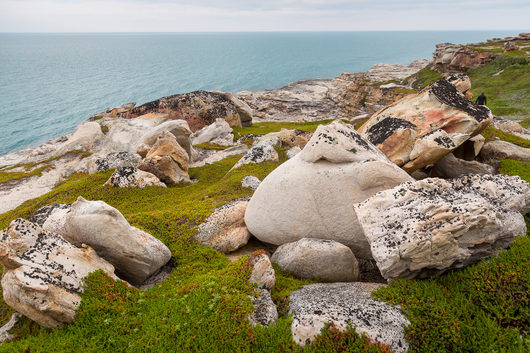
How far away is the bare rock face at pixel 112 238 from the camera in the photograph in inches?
441

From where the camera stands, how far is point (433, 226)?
932cm

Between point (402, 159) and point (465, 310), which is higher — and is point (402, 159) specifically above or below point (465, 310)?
above

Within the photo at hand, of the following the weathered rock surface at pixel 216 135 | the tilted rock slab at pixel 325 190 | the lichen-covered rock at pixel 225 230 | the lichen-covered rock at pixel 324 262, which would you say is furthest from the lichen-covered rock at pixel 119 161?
the lichen-covered rock at pixel 324 262

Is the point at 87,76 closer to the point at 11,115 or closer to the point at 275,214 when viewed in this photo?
the point at 11,115

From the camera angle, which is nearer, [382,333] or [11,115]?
[382,333]

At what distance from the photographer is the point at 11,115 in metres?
100

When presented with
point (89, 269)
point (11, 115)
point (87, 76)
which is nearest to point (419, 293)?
point (89, 269)

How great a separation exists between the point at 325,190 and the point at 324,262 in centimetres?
307

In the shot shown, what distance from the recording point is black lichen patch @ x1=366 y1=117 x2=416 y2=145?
17188mm

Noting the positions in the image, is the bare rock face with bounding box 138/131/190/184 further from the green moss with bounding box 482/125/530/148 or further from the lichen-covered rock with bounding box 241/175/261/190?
the green moss with bounding box 482/125/530/148

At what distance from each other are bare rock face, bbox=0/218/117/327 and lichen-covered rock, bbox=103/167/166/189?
12.7 meters

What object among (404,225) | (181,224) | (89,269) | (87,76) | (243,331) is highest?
(404,225)

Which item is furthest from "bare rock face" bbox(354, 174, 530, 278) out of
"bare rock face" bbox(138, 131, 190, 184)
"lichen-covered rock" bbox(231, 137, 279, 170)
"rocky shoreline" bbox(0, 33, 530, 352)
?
"bare rock face" bbox(138, 131, 190, 184)

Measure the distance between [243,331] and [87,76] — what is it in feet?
753
